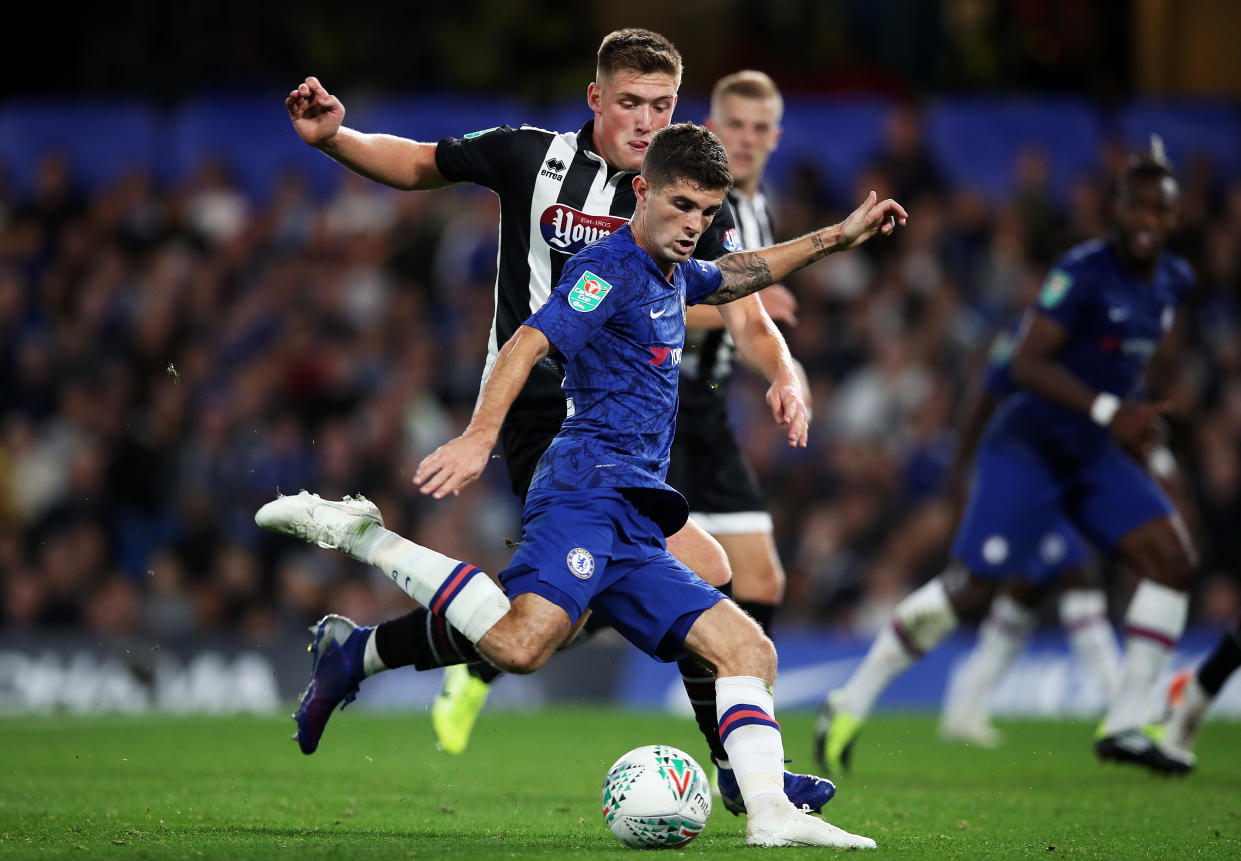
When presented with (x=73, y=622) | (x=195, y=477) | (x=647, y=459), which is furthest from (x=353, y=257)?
(x=647, y=459)

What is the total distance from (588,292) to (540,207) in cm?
94

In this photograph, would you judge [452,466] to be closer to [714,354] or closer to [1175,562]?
[714,354]

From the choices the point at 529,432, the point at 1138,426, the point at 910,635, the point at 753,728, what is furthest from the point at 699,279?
the point at 910,635

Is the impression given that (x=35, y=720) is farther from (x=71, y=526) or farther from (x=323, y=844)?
(x=323, y=844)

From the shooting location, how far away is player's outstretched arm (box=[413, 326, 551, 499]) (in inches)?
183

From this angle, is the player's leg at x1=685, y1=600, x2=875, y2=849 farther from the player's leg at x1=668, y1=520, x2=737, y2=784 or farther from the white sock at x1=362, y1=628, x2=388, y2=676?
the white sock at x1=362, y1=628, x2=388, y2=676

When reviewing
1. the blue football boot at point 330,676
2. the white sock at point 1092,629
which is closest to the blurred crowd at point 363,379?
the white sock at point 1092,629

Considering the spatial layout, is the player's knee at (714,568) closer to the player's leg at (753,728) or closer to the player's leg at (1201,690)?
the player's leg at (753,728)

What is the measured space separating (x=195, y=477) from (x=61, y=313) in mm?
2434

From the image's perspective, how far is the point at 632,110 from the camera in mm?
5684

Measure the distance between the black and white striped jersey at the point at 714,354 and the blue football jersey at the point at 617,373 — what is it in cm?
196

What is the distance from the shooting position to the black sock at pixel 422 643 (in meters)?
5.55

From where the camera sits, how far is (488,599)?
5.12 meters

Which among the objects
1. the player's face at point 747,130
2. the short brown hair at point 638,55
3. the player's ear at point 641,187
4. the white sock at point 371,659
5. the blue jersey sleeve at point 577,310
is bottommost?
the white sock at point 371,659
